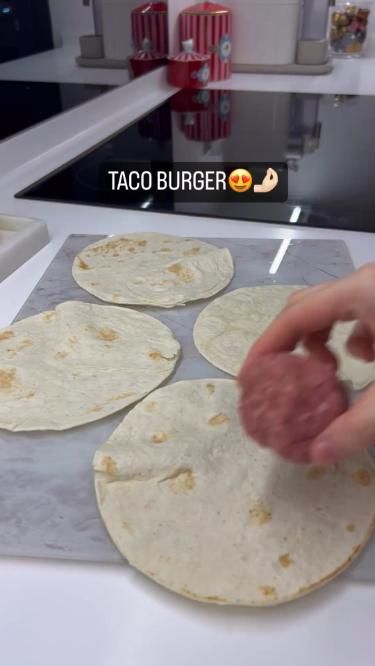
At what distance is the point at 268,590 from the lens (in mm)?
602

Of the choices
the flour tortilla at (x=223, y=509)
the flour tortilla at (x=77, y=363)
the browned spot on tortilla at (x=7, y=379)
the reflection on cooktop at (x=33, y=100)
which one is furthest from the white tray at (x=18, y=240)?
the flour tortilla at (x=223, y=509)

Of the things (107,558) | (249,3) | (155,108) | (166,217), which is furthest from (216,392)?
(249,3)

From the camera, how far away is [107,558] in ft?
2.14

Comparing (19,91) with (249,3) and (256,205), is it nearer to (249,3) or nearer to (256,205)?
(256,205)

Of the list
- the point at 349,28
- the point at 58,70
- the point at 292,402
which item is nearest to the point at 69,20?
the point at 58,70

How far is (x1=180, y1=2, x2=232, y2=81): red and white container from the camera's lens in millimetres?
2479

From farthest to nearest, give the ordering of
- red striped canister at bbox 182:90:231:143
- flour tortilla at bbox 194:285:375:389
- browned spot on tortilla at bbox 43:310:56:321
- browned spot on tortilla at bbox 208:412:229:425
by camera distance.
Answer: red striped canister at bbox 182:90:231:143, browned spot on tortilla at bbox 43:310:56:321, flour tortilla at bbox 194:285:375:389, browned spot on tortilla at bbox 208:412:229:425

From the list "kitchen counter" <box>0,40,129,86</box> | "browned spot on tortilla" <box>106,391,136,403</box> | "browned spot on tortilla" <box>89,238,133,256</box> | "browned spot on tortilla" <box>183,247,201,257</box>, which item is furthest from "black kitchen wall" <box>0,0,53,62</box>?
"browned spot on tortilla" <box>106,391,136,403</box>

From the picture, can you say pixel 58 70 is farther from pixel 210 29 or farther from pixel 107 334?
pixel 107 334

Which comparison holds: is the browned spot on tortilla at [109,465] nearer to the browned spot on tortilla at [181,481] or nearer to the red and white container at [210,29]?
the browned spot on tortilla at [181,481]

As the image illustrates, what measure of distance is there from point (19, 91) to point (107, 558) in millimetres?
1414

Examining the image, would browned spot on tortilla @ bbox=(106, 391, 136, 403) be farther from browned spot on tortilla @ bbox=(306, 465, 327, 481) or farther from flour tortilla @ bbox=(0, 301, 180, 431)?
browned spot on tortilla @ bbox=(306, 465, 327, 481)

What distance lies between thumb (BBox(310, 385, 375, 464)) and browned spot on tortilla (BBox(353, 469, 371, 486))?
0.72 ft

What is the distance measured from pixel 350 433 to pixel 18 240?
940mm
